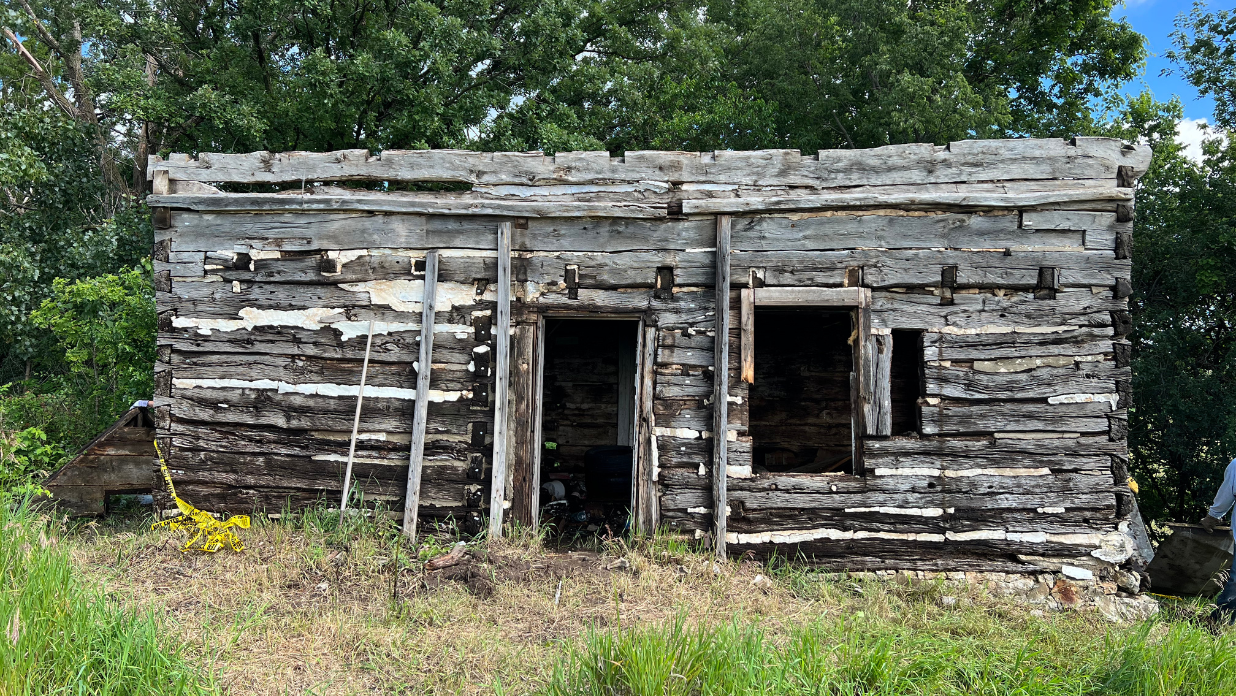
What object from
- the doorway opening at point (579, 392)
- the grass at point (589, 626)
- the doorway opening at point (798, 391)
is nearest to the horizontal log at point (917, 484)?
the grass at point (589, 626)

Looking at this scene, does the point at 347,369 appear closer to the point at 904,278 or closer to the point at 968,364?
the point at 904,278

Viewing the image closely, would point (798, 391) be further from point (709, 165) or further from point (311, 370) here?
point (311, 370)

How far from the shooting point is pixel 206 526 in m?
5.67

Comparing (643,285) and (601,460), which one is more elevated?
(643,285)

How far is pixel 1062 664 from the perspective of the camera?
13.6 ft

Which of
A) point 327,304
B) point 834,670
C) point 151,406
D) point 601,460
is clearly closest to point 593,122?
point 601,460

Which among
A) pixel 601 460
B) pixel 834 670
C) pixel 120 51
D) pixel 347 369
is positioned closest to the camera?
pixel 834 670

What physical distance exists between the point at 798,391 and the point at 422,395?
4691mm

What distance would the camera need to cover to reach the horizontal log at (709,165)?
18.8 ft

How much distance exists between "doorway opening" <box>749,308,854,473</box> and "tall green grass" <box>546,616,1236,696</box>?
4091 mm

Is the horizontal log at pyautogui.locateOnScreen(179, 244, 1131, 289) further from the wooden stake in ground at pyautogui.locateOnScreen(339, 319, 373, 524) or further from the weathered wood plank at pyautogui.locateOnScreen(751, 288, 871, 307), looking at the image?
the wooden stake in ground at pyautogui.locateOnScreen(339, 319, 373, 524)

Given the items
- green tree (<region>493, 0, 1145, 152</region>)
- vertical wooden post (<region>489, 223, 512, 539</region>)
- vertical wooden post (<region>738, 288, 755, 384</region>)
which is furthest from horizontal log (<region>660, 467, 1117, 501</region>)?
green tree (<region>493, 0, 1145, 152</region>)

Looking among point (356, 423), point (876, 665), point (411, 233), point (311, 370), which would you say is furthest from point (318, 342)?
point (876, 665)

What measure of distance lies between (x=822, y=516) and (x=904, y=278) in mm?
2054
